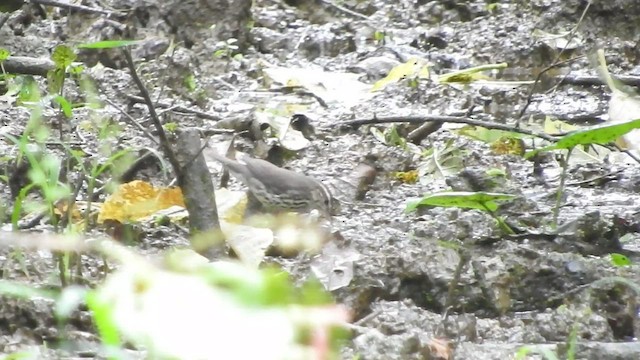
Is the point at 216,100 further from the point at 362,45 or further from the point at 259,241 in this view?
the point at 259,241

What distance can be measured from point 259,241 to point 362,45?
3.90 metres

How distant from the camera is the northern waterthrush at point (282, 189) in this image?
3.33 m

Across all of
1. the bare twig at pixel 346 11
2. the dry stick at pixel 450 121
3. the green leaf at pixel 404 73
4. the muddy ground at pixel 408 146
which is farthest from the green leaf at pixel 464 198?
the bare twig at pixel 346 11

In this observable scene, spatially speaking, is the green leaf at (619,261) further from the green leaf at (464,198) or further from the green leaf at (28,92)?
the green leaf at (28,92)

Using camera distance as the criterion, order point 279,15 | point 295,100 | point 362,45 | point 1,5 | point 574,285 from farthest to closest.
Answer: point 279,15 → point 362,45 → point 295,100 → point 1,5 → point 574,285

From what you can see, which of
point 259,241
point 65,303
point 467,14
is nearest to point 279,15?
point 467,14

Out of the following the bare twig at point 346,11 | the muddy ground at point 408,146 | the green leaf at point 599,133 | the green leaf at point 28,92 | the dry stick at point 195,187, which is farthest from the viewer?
the bare twig at point 346,11

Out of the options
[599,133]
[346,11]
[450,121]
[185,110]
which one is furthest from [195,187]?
[346,11]

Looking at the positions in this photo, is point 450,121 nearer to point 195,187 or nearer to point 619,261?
point 619,261

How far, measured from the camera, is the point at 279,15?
6934 mm

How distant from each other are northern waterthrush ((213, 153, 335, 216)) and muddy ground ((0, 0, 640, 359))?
8cm

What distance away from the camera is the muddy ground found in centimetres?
228

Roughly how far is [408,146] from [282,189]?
112cm

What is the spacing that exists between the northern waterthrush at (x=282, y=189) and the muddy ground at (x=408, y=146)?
8 cm
